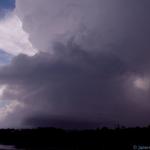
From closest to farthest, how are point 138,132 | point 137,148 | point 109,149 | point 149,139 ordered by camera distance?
point 137,148
point 109,149
point 149,139
point 138,132

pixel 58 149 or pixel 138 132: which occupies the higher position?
pixel 138 132

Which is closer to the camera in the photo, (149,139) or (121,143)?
(121,143)

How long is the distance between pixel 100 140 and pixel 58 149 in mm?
21935

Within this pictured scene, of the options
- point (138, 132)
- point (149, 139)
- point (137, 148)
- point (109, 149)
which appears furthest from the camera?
point (138, 132)

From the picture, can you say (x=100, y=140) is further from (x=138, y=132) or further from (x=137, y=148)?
(x=137, y=148)

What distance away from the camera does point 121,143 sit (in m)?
158

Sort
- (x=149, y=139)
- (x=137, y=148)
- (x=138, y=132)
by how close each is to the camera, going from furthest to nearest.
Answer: (x=138, y=132)
(x=149, y=139)
(x=137, y=148)

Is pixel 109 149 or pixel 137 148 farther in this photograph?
pixel 109 149

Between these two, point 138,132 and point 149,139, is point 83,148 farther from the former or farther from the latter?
point 138,132

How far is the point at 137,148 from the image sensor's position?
12706cm

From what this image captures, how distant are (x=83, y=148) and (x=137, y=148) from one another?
1419 inches

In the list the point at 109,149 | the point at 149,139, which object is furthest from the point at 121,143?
the point at 149,139

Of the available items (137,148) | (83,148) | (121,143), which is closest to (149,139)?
(121,143)

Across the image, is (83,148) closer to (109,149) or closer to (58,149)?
(109,149)
